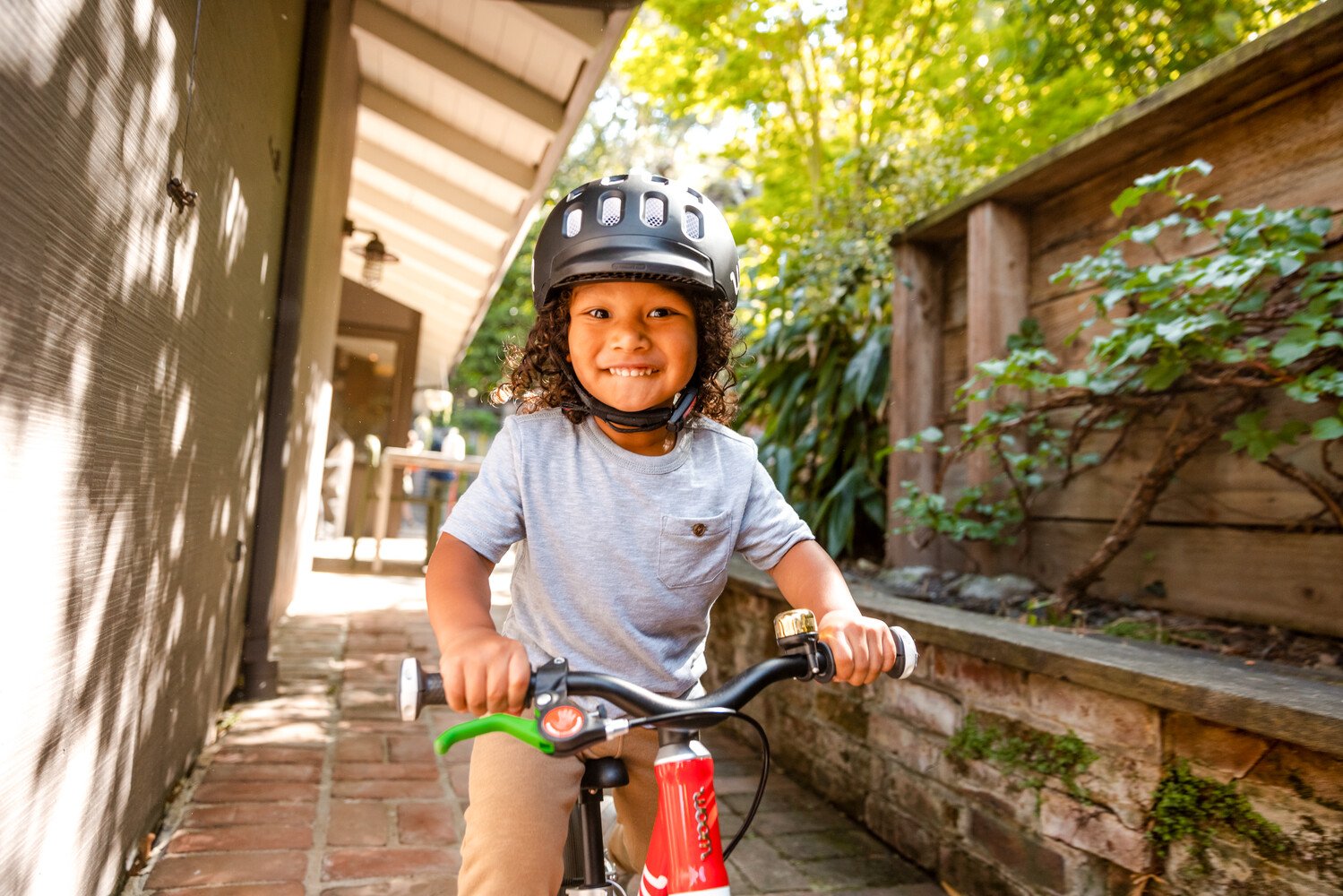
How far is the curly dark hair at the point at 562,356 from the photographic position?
192cm

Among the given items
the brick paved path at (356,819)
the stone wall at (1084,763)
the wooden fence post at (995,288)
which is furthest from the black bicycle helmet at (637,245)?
the wooden fence post at (995,288)

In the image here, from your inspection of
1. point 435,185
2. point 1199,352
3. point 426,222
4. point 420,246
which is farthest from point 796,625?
point 420,246

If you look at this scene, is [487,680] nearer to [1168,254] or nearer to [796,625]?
[796,625]

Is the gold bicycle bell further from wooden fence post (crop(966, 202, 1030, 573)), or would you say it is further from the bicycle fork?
wooden fence post (crop(966, 202, 1030, 573))

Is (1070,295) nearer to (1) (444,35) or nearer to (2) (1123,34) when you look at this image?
(2) (1123,34)

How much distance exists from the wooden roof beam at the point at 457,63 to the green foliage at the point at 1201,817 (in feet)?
16.7

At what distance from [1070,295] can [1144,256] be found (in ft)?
1.03

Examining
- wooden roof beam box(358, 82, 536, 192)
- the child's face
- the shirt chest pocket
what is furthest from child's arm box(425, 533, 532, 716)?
wooden roof beam box(358, 82, 536, 192)

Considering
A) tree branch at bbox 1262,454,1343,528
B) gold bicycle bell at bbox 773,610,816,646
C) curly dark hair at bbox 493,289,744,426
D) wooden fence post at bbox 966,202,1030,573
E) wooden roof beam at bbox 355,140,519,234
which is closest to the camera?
gold bicycle bell at bbox 773,610,816,646

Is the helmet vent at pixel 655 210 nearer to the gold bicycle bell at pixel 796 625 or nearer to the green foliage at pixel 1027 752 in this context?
the gold bicycle bell at pixel 796 625

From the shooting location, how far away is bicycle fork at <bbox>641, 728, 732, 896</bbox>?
44.9 inches

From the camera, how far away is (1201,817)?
6.33ft

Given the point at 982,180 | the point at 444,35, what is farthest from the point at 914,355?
the point at 444,35

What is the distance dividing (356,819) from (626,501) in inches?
72.5
